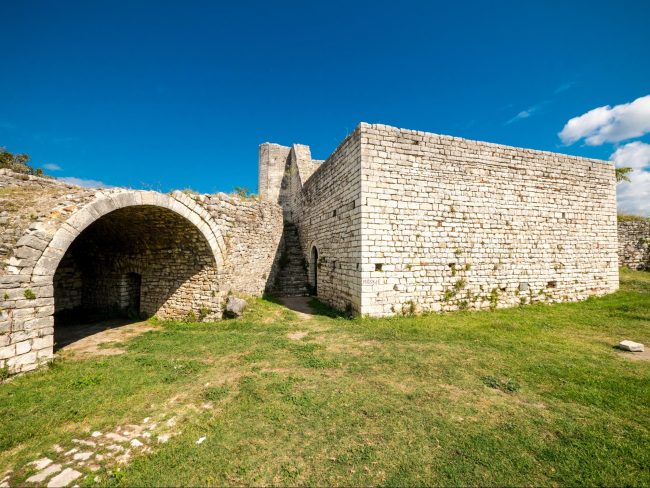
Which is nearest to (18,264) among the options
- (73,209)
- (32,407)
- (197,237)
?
(73,209)

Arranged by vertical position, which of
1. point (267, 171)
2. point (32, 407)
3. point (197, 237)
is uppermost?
point (267, 171)

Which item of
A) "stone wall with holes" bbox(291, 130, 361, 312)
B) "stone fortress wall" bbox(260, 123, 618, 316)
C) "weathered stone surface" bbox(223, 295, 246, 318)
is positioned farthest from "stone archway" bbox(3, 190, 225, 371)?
"stone fortress wall" bbox(260, 123, 618, 316)

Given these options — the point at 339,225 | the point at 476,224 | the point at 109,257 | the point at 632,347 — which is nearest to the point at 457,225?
the point at 476,224

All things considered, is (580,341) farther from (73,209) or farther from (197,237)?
(73,209)

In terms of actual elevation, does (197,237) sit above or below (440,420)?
above

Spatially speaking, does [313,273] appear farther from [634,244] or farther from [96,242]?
[634,244]

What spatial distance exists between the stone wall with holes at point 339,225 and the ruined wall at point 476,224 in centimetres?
37

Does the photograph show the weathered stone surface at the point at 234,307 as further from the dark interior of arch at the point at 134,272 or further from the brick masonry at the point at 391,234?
the dark interior of arch at the point at 134,272

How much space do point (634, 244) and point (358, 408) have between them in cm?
1912

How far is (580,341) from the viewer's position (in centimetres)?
615

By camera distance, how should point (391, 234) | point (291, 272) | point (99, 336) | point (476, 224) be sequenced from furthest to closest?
point (291, 272), point (476, 224), point (391, 234), point (99, 336)

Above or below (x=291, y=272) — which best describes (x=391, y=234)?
above

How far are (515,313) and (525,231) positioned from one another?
9.39ft

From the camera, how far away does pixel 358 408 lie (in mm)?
3646
